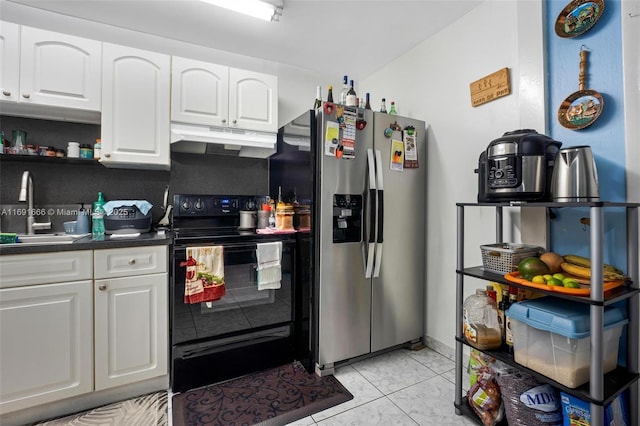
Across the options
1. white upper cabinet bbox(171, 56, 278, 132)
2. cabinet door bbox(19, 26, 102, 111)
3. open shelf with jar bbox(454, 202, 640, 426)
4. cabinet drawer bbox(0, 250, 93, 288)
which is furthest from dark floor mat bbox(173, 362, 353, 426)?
cabinet door bbox(19, 26, 102, 111)

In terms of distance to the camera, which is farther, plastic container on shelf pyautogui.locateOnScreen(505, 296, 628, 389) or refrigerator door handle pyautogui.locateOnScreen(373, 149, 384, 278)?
refrigerator door handle pyautogui.locateOnScreen(373, 149, 384, 278)

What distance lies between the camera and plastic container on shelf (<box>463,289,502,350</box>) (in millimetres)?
1490

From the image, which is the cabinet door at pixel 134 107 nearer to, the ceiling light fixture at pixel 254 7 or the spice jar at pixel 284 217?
the ceiling light fixture at pixel 254 7

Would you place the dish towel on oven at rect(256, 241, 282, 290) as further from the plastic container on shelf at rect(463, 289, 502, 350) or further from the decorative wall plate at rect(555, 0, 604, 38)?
the decorative wall plate at rect(555, 0, 604, 38)

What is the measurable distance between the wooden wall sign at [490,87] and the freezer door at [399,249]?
42 centimetres

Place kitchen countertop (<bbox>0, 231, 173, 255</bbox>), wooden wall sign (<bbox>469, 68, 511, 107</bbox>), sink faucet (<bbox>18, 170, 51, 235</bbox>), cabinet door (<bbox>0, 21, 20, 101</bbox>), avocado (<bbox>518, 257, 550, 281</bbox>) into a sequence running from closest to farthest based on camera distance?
1. avocado (<bbox>518, 257, 550, 281</bbox>)
2. kitchen countertop (<bbox>0, 231, 173, 255</bbox>)
3. cabinet door (<bbox>0, 21, 20, 101</bbox>)
4. wooden wall sign (<bbox>469, 68, 511, 107</bbox>)
5. sink faucet (<bbox>18, 170, 51, 235</bbox>)

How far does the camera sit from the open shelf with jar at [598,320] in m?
1.07

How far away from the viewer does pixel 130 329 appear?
65.4 inches

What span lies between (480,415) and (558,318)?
0.71m

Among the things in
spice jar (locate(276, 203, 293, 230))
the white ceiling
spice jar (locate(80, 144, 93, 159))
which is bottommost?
spice jar (locate(276, 203, 293, 230))

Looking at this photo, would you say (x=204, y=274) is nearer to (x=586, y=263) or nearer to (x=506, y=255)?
(x=506, y=255)

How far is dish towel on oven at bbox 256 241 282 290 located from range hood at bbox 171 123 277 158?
35.3 inches

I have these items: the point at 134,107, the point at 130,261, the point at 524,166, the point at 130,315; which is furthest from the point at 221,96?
the point at 524,166

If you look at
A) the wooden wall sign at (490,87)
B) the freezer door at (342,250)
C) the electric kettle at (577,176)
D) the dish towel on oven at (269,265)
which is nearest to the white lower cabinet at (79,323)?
the dish towel on oven at (269,265)
